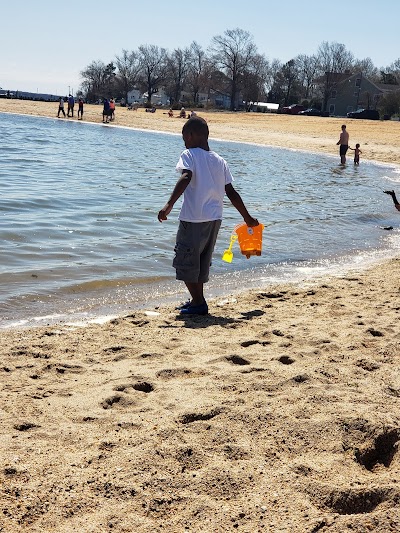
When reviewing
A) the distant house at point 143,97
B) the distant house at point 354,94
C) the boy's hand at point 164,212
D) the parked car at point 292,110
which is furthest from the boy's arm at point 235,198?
the distant house at point 143,97

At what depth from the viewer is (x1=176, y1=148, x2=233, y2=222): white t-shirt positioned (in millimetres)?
5770

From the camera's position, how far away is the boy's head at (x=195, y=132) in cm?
581

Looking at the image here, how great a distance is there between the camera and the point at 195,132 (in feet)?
19.1

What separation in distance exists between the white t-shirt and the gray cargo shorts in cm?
7

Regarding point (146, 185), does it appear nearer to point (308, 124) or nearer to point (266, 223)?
point (266, 223)

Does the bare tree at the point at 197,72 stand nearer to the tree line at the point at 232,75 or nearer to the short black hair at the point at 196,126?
the tree line at the point at 232,75

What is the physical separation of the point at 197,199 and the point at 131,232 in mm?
4925

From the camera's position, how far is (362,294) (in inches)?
272

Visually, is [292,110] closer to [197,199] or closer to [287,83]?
[287,83]

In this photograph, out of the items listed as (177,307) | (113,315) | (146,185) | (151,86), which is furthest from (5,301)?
(151,86)

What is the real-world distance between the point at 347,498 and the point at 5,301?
467 centimetres

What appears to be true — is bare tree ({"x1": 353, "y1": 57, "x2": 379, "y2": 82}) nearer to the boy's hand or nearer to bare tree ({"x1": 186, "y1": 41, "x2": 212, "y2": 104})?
bare tree ({"x1": 186, "y1": 41, "x2": 212, "y2": 104})

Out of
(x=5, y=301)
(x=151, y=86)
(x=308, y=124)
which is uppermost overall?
(x=151, y=86)

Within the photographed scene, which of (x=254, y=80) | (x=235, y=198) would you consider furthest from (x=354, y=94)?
(x=235, y=198)
